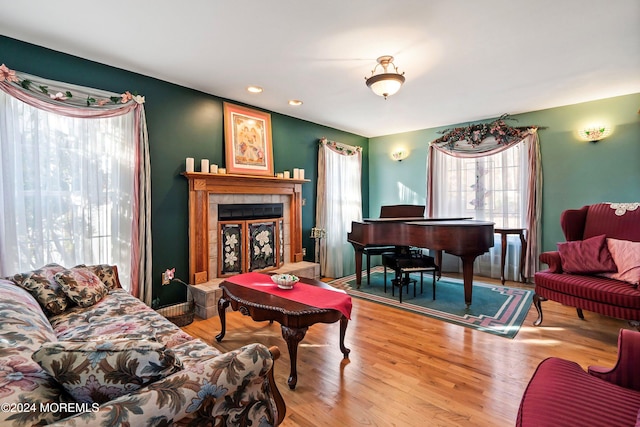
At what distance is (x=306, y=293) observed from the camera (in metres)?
2.44

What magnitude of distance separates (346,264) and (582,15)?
4.31 metres

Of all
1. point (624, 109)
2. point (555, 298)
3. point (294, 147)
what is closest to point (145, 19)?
point (294, 147)

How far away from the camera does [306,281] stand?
2842mm

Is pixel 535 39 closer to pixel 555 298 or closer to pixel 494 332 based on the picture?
pixel 555 298

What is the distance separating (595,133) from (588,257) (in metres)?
2.07

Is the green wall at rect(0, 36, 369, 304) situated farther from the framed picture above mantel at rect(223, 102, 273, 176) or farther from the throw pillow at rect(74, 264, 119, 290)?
the throw pillow at rect(74, 264, 119, 290)

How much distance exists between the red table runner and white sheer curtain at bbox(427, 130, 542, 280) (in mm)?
3533

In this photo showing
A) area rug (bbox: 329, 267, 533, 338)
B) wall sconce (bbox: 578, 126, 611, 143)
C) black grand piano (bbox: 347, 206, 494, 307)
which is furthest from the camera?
wall sconce (bbox: 578, 126, 611, 143)

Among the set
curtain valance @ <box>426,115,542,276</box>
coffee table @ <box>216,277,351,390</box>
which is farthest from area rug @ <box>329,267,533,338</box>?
coffee table @ <box>216,277,351,390</box>

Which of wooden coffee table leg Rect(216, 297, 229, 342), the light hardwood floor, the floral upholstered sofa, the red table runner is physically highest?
the floral upholstered sofa

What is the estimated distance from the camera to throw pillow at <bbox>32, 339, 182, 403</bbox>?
894 millimetres

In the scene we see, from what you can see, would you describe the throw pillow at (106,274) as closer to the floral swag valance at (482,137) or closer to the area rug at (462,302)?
the area rug at (462,302)

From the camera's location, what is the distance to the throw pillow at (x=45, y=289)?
208 centimetres

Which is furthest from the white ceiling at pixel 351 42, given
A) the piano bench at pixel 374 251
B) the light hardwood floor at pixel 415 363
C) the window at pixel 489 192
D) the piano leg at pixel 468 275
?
the light hardwood floor at pixel 415 363
